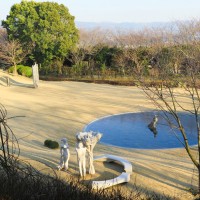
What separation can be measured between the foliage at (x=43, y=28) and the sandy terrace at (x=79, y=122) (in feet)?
14.7

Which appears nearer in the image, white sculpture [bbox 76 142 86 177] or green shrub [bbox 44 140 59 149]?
white sculpture [bbox 76 142 86 177]

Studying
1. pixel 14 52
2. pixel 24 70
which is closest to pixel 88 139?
pixel 24 70

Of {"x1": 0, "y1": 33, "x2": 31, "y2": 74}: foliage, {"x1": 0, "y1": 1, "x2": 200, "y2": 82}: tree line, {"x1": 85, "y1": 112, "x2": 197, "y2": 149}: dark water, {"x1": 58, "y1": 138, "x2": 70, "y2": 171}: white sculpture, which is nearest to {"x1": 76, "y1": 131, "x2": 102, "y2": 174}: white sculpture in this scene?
{"x1": 58, "y1": 138, "x2": 70, "y2": 171}: white sculpture

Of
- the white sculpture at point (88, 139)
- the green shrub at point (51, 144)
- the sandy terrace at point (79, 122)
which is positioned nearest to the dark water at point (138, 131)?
the sandy terrace at point (79, 122)

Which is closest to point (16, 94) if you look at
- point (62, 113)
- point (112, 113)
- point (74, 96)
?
point (74, 96)

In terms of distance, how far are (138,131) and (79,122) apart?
304 cm

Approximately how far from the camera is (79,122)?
57.9 ft

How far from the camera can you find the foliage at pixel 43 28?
114 feet

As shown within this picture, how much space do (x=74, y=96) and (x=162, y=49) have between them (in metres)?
10.4

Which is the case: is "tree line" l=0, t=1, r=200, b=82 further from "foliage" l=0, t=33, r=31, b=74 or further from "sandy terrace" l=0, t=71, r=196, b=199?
"sandy terrace" l=0, t=71, r=196, b=199

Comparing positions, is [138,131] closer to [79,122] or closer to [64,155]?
[79,122]

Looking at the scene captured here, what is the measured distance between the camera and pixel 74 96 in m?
24.8

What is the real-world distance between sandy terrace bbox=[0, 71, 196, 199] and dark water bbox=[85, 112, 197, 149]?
2.49 ft

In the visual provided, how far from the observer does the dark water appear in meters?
14.9
